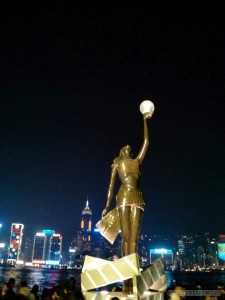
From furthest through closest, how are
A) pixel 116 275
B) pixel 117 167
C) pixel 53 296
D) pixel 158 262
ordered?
pixel 53 296 < pixel 117 167 < pixel 158 262 < pixel 116 275

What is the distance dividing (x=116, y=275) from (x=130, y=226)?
1.61 metres

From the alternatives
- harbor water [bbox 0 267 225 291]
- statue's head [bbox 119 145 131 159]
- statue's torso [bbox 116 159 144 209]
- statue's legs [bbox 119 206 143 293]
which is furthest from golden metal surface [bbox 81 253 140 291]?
harbor water [bbox 0 267 225 291]

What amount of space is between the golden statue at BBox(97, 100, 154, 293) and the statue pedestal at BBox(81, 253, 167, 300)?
51 centimetres

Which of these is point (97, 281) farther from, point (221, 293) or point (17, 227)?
point (17, 227)

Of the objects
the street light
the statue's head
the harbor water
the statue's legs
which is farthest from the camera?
the harbor water

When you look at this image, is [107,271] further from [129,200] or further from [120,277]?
[129,200]

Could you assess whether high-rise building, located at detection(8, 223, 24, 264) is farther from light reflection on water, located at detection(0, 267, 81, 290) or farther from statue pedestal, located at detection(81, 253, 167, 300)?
statue pedestal, located at detection(81, 253, 167, 300)

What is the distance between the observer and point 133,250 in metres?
7.04

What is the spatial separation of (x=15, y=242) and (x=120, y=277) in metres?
186

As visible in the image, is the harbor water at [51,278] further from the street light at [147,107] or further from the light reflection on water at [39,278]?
the street light at [147,107]

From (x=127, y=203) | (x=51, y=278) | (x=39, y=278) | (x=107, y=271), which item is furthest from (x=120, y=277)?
(x=51, y=278)

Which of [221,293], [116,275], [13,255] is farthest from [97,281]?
[13,255]

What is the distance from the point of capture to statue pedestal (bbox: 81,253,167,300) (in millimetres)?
5664

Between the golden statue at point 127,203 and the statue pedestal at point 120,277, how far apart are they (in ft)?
1.67
